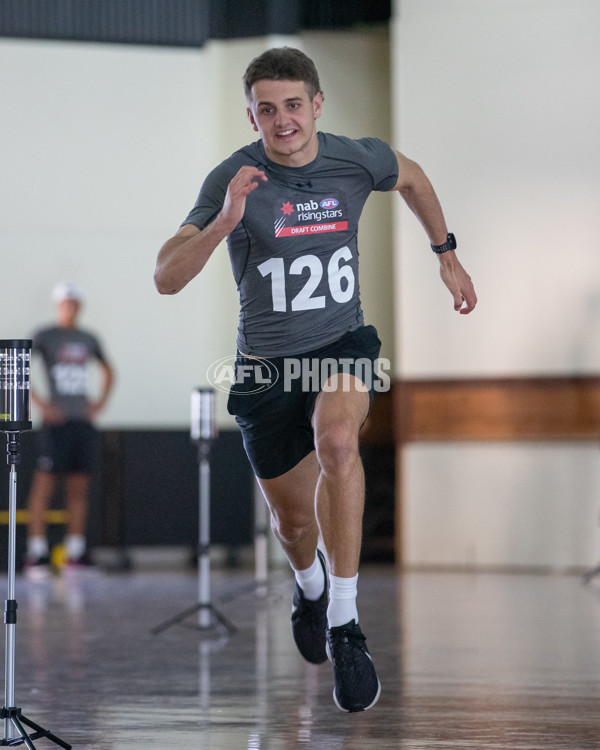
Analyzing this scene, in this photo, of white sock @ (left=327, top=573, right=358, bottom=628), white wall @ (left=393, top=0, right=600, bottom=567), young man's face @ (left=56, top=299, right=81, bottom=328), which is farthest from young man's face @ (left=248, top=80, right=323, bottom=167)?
young man's face @ (left=56, top=299, right=81, bottom=328)

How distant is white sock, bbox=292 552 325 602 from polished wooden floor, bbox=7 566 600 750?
0.30 metres

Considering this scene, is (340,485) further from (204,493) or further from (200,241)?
(204,493)

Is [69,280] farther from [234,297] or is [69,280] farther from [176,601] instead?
[176,601]

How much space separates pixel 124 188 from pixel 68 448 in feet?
6.00

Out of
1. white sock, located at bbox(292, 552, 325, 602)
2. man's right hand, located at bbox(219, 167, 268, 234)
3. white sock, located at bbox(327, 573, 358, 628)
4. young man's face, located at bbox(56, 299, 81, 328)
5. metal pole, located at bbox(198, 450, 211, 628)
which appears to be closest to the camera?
man's right hand, located at bbox(219, 167, 268, 234)

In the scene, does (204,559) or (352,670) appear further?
(204,559)

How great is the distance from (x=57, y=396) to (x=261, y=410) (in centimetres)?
420

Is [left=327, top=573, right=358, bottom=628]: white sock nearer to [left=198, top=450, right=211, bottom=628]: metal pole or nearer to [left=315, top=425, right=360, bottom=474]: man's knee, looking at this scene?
[left=315, top=425, right=360, bottom=474]: man's knee

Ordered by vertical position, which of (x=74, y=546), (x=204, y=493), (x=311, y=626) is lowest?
(x=74, y=546)

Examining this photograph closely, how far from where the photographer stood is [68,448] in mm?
6613

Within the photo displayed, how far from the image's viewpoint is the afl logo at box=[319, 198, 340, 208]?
2.68m

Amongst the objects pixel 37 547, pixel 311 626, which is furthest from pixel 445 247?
pixel 37 547

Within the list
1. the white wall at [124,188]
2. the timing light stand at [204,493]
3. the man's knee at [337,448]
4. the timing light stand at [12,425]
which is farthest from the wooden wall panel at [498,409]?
the timing light stand at [12,425]

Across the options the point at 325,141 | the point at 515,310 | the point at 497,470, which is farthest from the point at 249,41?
the point at 325,141
